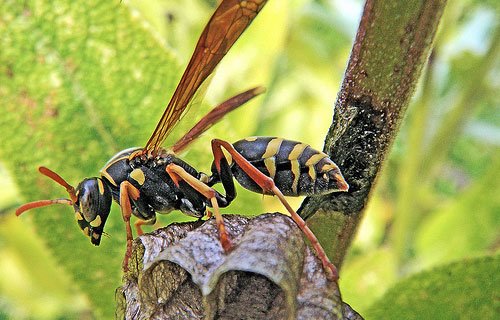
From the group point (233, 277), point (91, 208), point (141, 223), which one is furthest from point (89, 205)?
point (233, 277)

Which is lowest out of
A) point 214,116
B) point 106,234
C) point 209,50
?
point 106,234

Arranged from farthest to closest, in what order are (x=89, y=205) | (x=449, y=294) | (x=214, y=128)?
(x=214, y=128), (x=89, y=205), (x=449, y=294)

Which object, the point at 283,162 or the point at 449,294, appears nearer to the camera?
the point at 449,294

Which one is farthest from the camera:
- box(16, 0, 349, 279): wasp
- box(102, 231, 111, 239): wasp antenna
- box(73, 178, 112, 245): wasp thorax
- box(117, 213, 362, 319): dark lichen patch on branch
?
box(102, 231, 111, 239): wasp antenna

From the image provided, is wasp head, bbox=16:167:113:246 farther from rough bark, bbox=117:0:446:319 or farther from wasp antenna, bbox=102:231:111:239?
rough bark, bbox=117:0:446:319

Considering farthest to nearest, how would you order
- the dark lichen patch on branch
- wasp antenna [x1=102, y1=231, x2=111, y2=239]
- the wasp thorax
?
1. wasp antenna [x1=102, y1=231, x2=111, y2=239]
2. the wasp thorax
3. the dark lichen patch on branch

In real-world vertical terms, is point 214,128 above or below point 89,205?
above

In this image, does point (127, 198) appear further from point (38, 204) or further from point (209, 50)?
point (209, 50)

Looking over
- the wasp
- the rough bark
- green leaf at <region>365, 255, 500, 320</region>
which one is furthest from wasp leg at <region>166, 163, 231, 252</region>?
green leaf at <region>365, 255, 500, 320</region>
